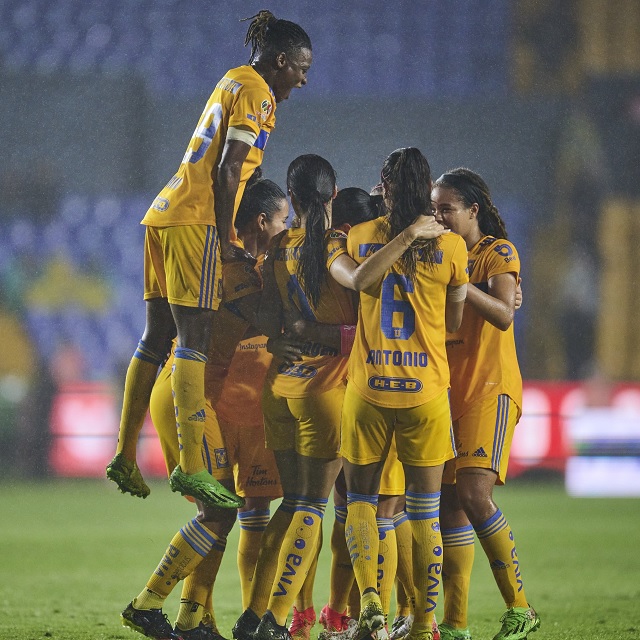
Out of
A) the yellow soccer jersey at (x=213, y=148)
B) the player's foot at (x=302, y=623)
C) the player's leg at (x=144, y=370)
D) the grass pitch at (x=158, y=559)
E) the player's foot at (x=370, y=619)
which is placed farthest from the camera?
the grass pitch at (x=158, y=559)

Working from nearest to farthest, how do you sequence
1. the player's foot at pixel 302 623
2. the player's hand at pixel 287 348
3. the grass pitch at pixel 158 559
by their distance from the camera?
the player's hand at pixel 287 348 → the player's foot at pixel 302 623 → the grass pitch at pixel 158 559

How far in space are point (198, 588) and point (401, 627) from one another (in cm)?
78

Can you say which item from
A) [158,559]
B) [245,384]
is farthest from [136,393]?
[158,559]

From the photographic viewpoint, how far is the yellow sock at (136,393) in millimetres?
4164

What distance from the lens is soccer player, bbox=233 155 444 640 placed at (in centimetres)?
389

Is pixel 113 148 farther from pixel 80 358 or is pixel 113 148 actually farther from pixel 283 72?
pixel 283 72

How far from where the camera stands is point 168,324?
13.8 feet

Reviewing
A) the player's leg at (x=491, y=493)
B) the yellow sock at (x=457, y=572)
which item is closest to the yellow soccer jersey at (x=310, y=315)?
the player's leg at (x=491, y=493)

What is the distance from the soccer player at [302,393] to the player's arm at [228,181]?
0.25m

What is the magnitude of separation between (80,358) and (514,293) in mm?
11175

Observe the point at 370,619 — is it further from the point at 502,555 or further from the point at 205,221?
the point at 205,221

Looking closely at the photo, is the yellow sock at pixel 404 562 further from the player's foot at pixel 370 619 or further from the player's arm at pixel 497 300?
the player's arm at pixel 497 300

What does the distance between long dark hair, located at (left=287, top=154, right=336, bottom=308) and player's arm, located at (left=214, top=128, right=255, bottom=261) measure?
24 cm

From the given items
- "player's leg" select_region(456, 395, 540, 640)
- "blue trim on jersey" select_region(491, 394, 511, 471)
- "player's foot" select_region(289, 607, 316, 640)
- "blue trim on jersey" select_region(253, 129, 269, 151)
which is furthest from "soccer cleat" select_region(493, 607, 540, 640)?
"blue trim on jersey" select_region(253, 129, 269, 151)
